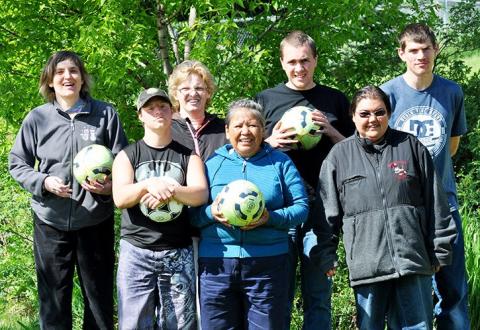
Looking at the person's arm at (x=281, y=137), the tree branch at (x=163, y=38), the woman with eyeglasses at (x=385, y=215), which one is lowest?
the woman with eyeglasses at (x=385, y=215)

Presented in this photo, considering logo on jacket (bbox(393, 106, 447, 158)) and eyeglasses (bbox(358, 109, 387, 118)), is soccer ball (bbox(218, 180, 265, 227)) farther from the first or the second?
logo on jacket (bbox(393, 106, 447, 158))

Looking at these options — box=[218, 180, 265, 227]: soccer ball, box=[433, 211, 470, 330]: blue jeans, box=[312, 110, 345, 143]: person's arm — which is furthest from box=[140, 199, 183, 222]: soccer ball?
box=[433, 211, 470, 330]: blue jeans

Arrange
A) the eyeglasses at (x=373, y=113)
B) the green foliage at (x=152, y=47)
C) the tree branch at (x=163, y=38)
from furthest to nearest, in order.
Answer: the tree branch at (x=163, y=38) < the green foliage at (x=152, y=47) < the eyeglasses at (x=373, y=113)

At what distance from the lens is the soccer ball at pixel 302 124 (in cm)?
528

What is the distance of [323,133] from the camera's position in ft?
17.8

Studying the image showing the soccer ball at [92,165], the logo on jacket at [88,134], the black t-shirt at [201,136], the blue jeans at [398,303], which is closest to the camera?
the blue jeans at [398,303]

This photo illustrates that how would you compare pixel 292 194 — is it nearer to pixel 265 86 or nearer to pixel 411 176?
pixel 411 176

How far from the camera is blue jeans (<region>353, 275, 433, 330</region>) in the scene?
4914mm

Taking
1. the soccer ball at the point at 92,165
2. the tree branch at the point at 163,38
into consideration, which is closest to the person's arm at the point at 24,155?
the soccer ball at the point at 92,165

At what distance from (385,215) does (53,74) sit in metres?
2.50

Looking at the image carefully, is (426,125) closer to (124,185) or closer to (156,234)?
(156,234)

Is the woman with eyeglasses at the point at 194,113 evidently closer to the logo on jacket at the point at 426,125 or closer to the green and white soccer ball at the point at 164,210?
the green and white soccer ball at the point at 164,210

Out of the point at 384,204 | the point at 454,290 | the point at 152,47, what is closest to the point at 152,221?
the point at 384,204

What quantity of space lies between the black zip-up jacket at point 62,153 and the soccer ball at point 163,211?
58 centimetres
